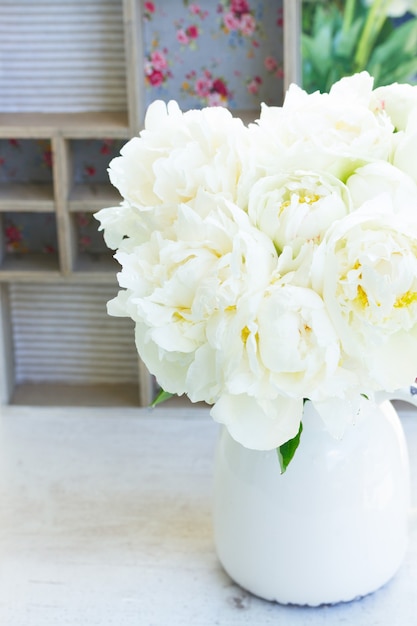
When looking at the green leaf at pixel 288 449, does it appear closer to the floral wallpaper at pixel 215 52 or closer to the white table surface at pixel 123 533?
the white table surface at pixel 123 533

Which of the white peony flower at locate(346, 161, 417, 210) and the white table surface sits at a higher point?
the white peony flower at locate(346, 161, 417, 210)

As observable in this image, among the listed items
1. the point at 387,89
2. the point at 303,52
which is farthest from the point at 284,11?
the point at 387,89

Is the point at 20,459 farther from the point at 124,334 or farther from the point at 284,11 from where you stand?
the point at 284,11

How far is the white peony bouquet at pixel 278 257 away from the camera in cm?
92

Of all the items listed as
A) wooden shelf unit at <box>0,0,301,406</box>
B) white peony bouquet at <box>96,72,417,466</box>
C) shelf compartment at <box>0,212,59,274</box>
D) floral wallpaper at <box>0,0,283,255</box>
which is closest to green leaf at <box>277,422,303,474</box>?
white peony bouquet at <box>96,72,417,466</box>

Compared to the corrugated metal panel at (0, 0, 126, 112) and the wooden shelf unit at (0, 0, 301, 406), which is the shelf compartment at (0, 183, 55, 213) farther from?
the corrugated metal panel at (0, 0, 126, 112)

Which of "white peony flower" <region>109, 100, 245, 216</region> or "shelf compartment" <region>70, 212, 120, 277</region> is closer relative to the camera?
"white peony flower" <region>109, 100, 245, 216</region>

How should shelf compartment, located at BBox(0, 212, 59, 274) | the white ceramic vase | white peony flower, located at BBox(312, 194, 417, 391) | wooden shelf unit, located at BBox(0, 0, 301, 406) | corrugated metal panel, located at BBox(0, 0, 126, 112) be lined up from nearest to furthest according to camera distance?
white peony flower, located at BBox(312, 194, 417, 391) < the white ceramic vase < wooden shelf unit, located at BBox(0, 0, 301, 406) < corrugated metal panel, located at BBox(0, 0, 126, 112) < shelf compartment, located at BBox(0, 212, 59, 274)

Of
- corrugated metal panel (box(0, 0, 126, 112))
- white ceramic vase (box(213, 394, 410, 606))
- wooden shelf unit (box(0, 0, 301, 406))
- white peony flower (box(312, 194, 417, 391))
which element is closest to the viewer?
white peony flower (box(312, 194, 417, 391))

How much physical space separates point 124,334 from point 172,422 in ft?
1.01

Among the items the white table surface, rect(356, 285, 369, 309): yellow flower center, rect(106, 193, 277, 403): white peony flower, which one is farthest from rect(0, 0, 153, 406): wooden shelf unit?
rect(356, 285, 369, 309): yellow flower center

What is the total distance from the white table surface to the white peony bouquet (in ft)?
1.12

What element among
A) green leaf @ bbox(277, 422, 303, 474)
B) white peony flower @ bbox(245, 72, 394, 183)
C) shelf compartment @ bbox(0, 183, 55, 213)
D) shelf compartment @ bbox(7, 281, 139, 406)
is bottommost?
shelf compartment @ bbox(7, 281, 139, 406)

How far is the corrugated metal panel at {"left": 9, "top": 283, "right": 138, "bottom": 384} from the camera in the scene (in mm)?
2045
